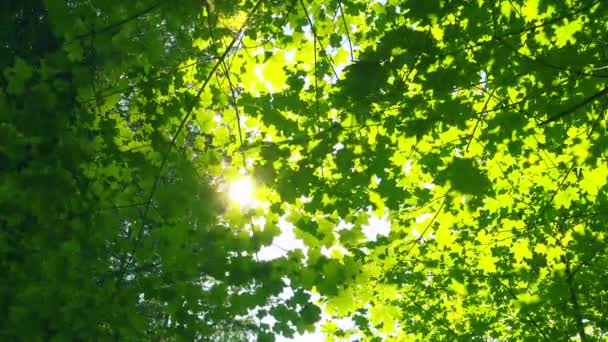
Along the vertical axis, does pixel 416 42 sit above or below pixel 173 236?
above

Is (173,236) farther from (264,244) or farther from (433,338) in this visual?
(433,338)

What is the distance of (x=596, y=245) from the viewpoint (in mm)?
4402

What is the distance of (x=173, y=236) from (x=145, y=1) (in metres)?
1.65

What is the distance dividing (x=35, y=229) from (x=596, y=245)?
475 centimetres

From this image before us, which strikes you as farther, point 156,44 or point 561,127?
point 561,127

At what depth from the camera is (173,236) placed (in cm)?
340

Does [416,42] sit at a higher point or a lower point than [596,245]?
higher

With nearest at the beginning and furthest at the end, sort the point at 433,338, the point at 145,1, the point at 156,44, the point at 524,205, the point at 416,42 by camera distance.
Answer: the point at 416,42 < the point at 145,1 < the point at 156,44 < the point at 524,205 < the point at 433,338

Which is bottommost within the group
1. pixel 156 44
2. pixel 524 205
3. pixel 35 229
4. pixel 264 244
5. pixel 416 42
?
pixel 264 244

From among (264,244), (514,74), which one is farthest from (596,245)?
(264,244)

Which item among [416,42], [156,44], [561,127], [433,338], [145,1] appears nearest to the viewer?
[416,42]

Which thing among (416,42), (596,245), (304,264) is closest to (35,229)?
(304,264)

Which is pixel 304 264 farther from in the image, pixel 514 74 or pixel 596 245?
pixel 596 245

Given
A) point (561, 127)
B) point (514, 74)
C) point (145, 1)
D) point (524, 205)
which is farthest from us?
point (524, 205)
